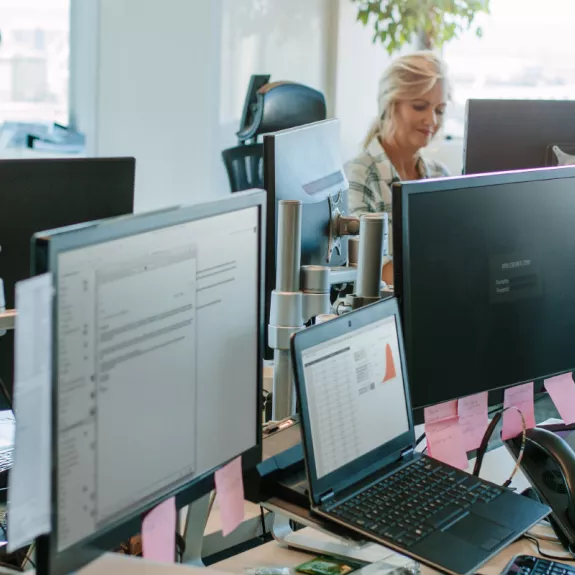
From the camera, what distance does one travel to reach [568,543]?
53.4 inches

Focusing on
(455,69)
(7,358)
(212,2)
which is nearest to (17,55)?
(212,2)

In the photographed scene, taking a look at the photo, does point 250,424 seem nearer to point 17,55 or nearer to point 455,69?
point 17,55

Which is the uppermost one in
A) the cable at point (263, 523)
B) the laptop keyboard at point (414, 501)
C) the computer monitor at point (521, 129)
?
the computer monitor at point (521, 129)

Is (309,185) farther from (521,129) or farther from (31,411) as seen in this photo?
(31,411)

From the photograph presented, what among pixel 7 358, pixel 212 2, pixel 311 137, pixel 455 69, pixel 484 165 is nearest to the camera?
pixel 7 358

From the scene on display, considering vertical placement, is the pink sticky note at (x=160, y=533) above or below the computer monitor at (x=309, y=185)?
below

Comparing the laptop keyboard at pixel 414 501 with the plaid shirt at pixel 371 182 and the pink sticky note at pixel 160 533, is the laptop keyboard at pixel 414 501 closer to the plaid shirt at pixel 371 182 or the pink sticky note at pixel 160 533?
the pink sticky note at pixel 160 533

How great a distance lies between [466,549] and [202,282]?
0.47 metres

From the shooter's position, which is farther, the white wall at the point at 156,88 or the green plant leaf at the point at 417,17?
the green plant leaf at the point at 417,17

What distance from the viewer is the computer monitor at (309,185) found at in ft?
5.01

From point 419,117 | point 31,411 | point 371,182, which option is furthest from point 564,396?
point 419,117

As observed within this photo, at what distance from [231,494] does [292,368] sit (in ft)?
0.56

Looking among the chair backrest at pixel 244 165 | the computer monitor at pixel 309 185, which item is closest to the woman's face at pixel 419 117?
the chair backrest at pixel 244 165

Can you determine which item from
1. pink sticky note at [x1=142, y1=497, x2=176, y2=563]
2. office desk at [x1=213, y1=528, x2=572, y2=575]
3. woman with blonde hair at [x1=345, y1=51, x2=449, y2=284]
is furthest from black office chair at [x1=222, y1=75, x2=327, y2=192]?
pink sticky note at [x1=142, y1=497, x2=176, y2=563]
